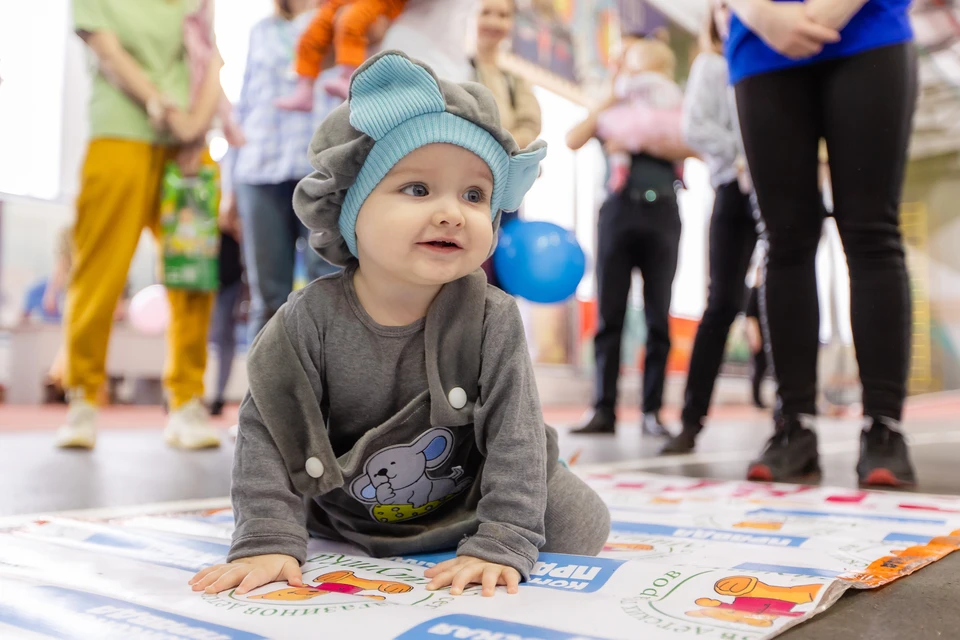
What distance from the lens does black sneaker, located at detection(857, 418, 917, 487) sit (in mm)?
1437

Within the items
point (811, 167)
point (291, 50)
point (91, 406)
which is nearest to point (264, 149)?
point (291, 50)

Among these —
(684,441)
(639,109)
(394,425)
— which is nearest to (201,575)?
(394,425)

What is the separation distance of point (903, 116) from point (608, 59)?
18.8ft

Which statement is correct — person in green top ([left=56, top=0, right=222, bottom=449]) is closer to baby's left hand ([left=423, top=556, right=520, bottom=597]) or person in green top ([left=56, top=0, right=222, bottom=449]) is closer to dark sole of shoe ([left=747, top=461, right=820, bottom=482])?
dark sole of shoe ([left=747, top=461, right=820, bottom=482])

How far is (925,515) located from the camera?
3.77 feet

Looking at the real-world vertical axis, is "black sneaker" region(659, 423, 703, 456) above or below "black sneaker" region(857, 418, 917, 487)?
below

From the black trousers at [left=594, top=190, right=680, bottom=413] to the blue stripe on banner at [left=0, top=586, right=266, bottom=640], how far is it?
2.25 metres

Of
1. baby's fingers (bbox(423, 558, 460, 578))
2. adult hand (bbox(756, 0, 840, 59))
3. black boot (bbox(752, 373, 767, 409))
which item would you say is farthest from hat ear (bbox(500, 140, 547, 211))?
black boot (bbox(752, 373, 767, 409))

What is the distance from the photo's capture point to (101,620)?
2.07ft

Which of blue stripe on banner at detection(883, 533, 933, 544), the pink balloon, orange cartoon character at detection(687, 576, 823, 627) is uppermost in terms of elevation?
the pink balloon

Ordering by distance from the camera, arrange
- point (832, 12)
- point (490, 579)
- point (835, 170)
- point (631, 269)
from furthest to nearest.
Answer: point (631, 269) → point (835, 170) → point (832, 12) → point (490, 579)

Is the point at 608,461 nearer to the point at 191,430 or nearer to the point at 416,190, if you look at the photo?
the point at 191,430

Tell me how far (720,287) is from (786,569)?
140 centimetres

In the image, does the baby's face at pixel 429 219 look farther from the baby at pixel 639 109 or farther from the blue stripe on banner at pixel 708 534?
the baby at pixel 639 109
